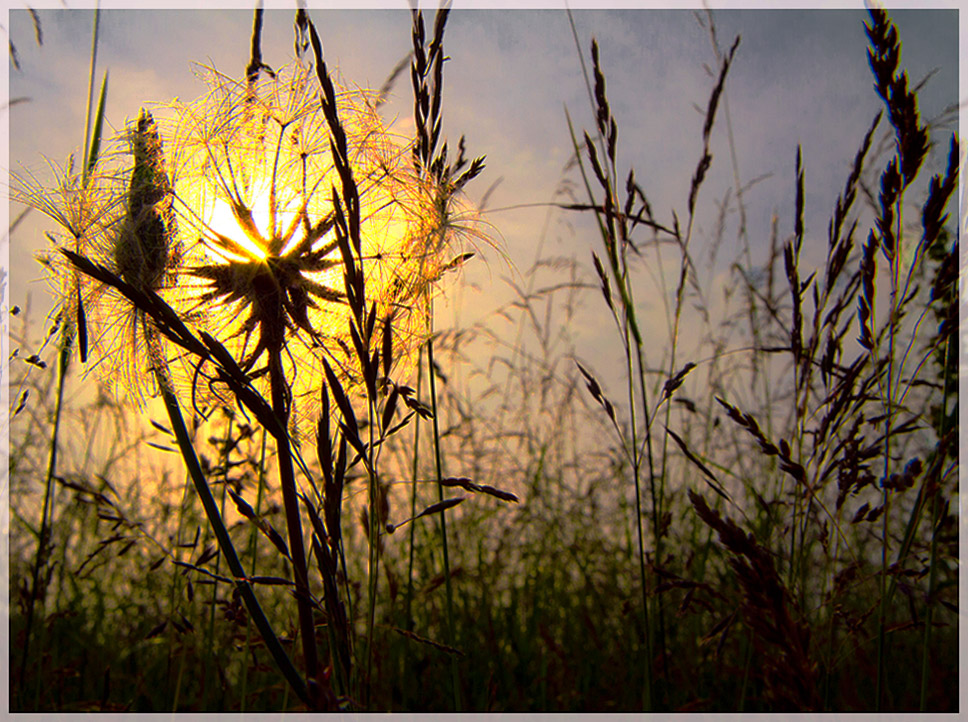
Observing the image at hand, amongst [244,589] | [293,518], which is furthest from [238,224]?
[244,589]

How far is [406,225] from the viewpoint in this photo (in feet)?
6.75

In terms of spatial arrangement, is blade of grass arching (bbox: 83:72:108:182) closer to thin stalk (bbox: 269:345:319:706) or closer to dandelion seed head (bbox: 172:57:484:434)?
dandelion seed head (bbox: 172:57:484:434)

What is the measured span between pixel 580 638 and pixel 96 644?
79.2 inches

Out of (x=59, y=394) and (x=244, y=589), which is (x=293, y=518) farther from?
(x=59, y=394)

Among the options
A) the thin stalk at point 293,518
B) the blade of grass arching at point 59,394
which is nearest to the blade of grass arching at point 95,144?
the blade of grass arching at point 59,394

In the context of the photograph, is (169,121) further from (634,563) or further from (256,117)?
(634,563)

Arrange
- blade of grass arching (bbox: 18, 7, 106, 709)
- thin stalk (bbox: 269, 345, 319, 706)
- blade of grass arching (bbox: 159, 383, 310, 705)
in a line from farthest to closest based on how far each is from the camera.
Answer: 1. blade of grass arching (bbox: 18, 7, 106, 709)
2. thin stalk (bbox: 269, 345, 319, 706)
3. blade of grass arching (bbox: 159, 383, 310, 705)

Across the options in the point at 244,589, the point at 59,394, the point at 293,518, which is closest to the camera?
the point at 244,589

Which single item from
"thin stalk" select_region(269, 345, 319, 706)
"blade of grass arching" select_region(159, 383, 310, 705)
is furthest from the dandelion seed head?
"blade of grass arching" select_region(159, 383, 310, 705)

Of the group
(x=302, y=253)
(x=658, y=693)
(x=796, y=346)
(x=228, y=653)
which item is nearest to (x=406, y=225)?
(x=302, y=253)

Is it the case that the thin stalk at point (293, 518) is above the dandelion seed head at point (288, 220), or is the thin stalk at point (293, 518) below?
below

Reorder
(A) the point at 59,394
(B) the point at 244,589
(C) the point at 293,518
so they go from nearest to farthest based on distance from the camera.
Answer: (B) the point at 244,589 < (C) the point at 293,518 < (A) the point at 59,394

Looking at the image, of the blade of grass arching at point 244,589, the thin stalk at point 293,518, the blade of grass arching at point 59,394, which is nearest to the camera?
the blade of grass arching at point 244,589

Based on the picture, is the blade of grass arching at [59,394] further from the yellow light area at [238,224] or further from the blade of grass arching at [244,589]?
the blade of grass arching at [244,589]
